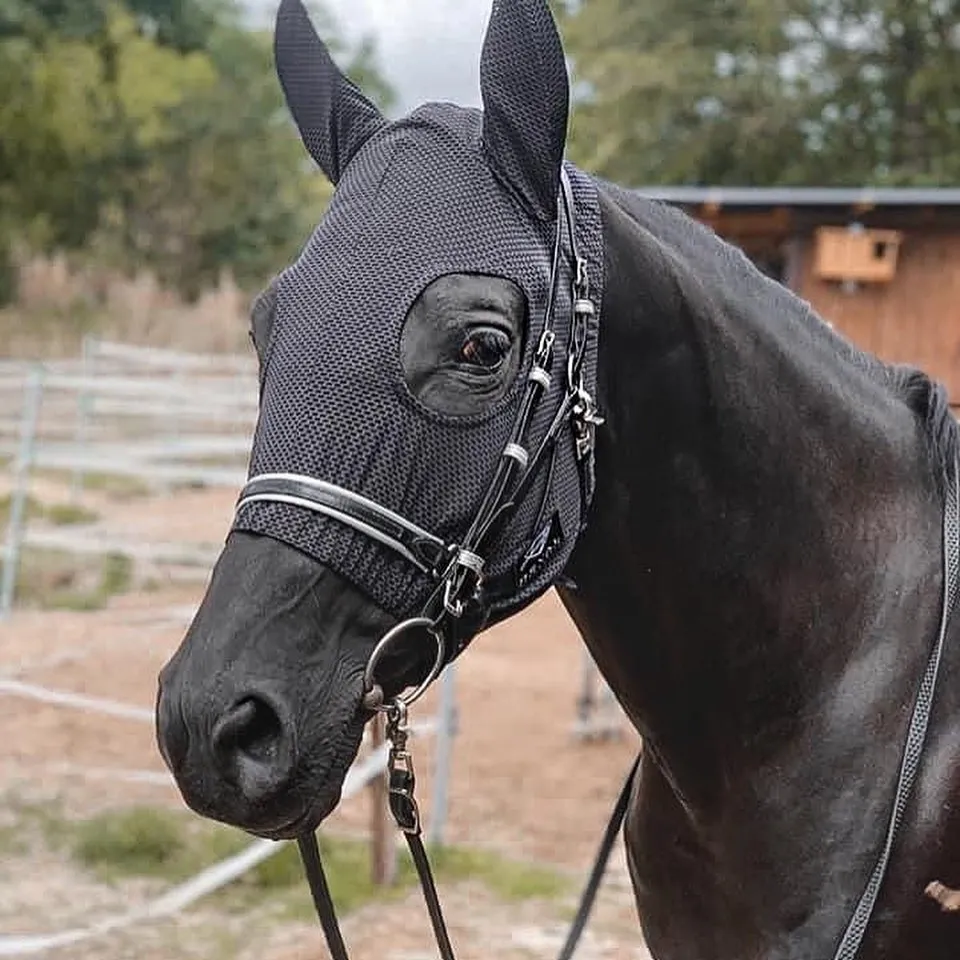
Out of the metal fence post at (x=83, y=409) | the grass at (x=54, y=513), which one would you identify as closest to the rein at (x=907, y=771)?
the metal fence post at (x=83, y=409)

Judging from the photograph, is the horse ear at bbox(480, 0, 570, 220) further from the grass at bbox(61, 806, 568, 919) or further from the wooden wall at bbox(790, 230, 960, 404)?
the wooden wall at bbox(790, 230, 960, 404)

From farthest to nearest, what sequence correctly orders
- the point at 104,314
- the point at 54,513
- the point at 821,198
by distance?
the point at 104,314 → the point at 54,513 → the point at 821,198

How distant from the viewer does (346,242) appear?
1485mm

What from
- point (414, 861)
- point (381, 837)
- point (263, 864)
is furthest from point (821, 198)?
point (414, 861)

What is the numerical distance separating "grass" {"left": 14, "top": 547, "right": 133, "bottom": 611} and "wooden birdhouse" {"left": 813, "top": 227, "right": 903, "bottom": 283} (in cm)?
517

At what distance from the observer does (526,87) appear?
1477mm

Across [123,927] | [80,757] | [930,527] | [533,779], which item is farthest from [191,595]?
[930,527]

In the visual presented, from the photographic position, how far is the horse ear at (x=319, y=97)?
5.48ft

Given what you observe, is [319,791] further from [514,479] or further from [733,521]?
[733,521]

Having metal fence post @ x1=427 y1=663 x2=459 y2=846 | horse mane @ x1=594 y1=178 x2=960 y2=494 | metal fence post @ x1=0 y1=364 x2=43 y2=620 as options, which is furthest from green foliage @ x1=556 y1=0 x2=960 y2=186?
horse mane @ x1=594 y1=178 x2=960 y2=494

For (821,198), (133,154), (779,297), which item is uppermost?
(133,154)

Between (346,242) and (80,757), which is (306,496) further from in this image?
(80,757)

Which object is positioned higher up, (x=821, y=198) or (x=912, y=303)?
(x=821, y=198)

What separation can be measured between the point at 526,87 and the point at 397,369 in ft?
1.19
